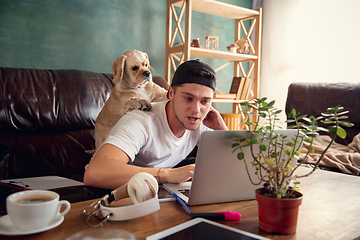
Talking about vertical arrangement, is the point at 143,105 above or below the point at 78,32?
below

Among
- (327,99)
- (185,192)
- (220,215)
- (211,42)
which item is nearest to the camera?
(220,215)

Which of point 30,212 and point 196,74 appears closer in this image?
point 30,212

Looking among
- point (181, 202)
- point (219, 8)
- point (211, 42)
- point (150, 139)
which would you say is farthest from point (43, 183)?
point (219, 8)

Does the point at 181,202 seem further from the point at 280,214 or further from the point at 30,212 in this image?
the point at 30,212

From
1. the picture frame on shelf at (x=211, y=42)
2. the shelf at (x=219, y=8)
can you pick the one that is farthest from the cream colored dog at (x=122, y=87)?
the picture frame on shelf at (x=211, y=42)

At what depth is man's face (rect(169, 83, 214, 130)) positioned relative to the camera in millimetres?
1283

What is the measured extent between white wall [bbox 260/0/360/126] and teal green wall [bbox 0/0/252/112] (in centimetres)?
158

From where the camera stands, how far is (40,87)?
2006 mm

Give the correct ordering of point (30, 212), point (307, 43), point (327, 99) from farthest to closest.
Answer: point (307, 43) → point (327, 99) → point (30, 212)

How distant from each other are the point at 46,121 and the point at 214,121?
3.77 feet

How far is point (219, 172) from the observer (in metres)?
0.84

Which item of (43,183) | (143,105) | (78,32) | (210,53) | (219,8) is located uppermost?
(219,8)

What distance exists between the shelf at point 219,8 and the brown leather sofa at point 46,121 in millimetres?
1607

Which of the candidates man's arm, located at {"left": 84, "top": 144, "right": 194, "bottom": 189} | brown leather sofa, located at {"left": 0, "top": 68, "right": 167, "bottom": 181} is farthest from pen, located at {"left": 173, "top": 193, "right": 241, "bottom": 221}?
brown leather sofa, located at {"left": 0, "top": 68, "right": 167, "bottom": 181}
